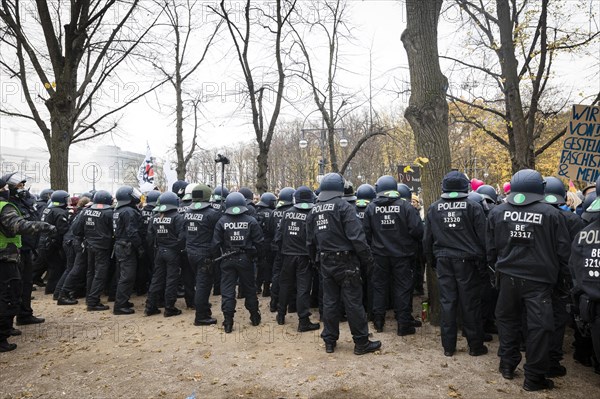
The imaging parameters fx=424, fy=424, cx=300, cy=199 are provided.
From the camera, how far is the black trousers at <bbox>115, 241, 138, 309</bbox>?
8617 millimetres

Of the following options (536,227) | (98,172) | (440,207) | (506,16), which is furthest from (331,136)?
(98,172)

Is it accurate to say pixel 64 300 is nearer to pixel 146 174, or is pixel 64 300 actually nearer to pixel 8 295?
pixel 8 295

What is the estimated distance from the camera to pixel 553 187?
6.15 m

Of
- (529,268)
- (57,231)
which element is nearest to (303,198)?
(529,268)

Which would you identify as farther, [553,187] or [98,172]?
[98,172]

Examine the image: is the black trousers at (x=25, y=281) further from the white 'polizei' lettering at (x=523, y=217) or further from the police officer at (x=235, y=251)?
the white 'polizei' lettering at (x=523, y=217)

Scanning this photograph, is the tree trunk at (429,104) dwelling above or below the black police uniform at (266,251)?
above

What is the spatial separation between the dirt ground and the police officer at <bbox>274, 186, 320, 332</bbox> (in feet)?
1.80

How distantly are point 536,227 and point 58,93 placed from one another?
13.3m

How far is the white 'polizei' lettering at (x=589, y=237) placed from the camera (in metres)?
4.20

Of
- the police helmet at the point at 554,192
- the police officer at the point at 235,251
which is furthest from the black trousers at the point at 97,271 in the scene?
the police helmet at the point at 554,192

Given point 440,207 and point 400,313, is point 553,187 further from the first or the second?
point 400,313

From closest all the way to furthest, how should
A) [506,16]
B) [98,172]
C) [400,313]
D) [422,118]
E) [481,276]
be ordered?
[481,276]
[400,313]
[422,118]
[506,16]
[98,172]

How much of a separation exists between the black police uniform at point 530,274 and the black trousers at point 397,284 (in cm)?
185
